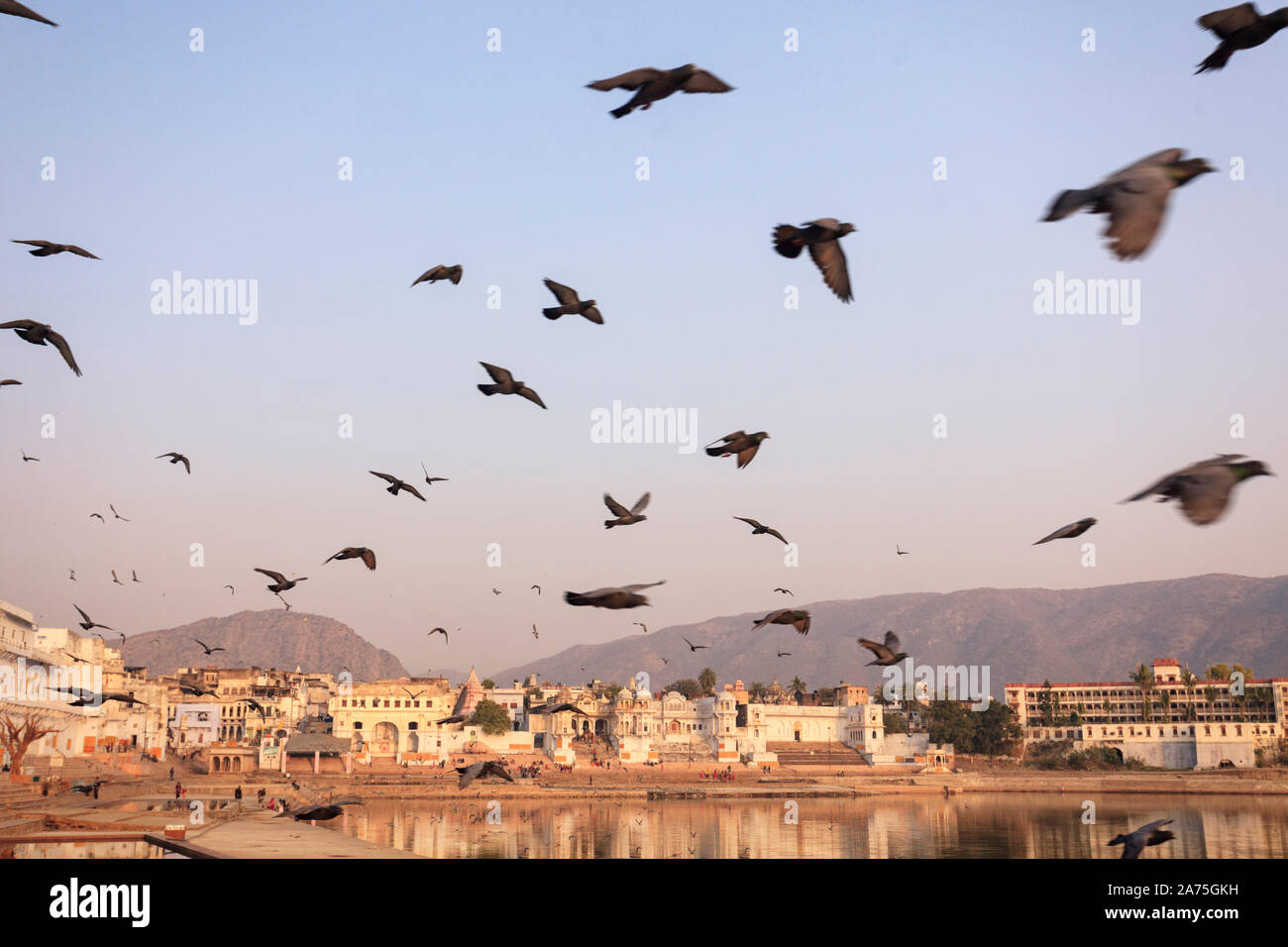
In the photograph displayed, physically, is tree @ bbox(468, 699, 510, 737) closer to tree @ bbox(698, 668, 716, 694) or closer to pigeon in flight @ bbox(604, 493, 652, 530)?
tree @ bbox(698, 668, 716, 694)

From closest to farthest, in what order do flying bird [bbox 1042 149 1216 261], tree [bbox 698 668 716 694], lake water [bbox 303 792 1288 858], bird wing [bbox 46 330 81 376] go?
flying bird [bbox 1042 149 1216 261] < bird wing [bbox 46 330 81 376] < lake water [bbox 303 792 1288 858] < tree [bbox 698 668 716 694]

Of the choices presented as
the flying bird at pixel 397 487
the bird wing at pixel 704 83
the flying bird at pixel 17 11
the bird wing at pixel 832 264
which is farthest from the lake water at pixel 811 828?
the flying bird at pixel 17 11

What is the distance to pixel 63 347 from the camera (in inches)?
508

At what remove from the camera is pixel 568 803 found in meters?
72.6

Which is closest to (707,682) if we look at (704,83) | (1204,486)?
(704,83)

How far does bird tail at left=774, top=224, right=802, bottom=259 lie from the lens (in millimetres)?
10828

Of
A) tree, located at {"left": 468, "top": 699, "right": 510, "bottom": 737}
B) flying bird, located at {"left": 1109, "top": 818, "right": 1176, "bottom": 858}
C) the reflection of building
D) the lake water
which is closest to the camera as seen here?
flying bird, located at {"left": 1109, "top": 818, "right": 1176, "bottom": 858}

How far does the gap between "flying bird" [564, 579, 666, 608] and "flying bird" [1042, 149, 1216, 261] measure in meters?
4.92

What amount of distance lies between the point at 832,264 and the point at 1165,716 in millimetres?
113584

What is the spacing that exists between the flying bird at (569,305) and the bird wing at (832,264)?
3.44 meters

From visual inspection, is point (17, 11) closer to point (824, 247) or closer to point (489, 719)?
point (824, 247)

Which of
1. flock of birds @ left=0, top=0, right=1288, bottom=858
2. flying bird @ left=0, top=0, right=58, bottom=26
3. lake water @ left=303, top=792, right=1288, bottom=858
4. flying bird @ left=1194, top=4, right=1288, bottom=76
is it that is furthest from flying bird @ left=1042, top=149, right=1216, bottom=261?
lake water @ left=303, top=792, right=1288, bottom=858

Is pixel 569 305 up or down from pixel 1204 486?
up
